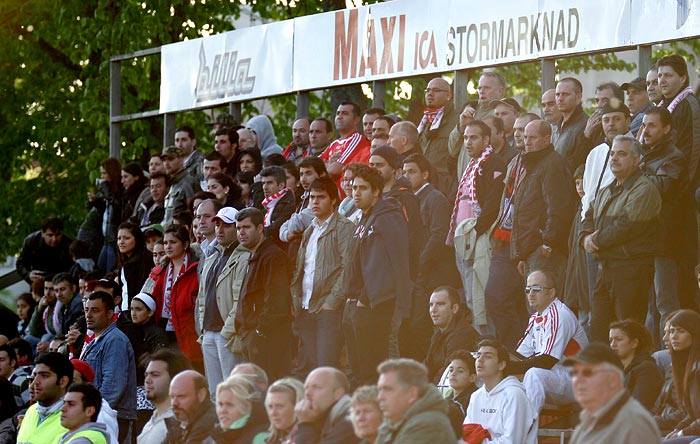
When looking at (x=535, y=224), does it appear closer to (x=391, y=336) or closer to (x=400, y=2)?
(x=391, y=336)

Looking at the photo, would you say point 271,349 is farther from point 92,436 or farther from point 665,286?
point 665,286

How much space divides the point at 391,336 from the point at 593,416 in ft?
17.4

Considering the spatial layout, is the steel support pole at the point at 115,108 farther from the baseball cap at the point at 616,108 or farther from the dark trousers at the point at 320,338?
the baseball cap at the point at 616,108

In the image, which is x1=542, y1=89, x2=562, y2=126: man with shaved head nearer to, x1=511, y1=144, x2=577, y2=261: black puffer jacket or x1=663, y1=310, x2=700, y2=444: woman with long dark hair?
x1=511, y1=144, x2=577, y2=261: black puffer jacket

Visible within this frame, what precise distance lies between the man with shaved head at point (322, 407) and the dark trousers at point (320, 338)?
9.43 ft

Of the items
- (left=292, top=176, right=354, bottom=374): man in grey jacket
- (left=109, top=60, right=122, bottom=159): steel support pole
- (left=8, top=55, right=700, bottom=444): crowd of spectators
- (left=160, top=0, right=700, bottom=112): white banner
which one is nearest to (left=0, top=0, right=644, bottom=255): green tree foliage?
(left=109, top=60, right=122, bottom=159): steel support pole

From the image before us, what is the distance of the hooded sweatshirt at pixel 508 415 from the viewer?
36.4ft

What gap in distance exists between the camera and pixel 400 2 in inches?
637

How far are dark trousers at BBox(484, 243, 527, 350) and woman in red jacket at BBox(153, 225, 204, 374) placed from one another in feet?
11.0

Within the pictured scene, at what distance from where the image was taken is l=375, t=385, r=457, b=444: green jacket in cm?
838

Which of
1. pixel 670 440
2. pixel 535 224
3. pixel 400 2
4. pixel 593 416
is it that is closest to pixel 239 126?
pixel 400 2

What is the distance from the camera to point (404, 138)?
44.4ft

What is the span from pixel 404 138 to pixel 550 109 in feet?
4.31

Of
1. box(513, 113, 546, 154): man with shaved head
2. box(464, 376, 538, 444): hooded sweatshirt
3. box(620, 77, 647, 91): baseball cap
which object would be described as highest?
box(620, 77, 647, 91): baseball cap
